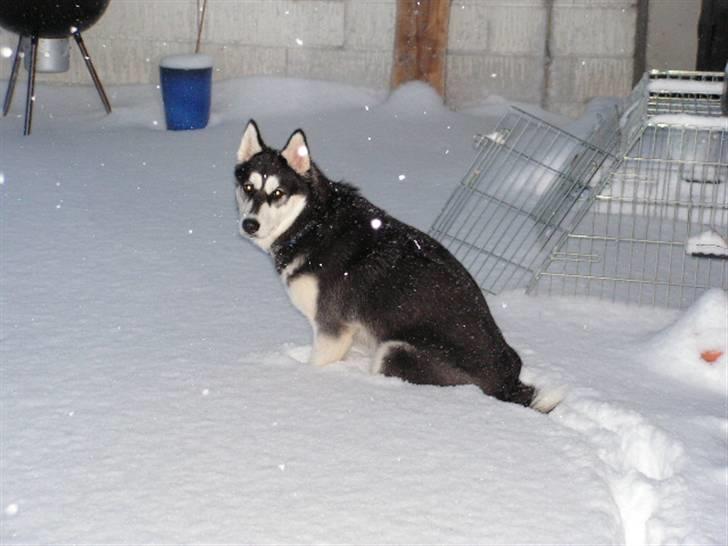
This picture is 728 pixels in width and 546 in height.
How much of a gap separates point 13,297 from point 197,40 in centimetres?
409

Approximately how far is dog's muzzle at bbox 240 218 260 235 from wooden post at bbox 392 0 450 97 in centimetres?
466

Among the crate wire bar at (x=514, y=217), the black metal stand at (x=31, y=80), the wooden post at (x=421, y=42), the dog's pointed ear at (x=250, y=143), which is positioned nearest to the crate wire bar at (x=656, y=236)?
the crate wire bar at (x=514, y=217)

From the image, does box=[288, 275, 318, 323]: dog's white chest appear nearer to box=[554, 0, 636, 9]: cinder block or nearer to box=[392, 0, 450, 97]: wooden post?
box=[392, 0, 450, 97]: wooden post

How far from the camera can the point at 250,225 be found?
424cm

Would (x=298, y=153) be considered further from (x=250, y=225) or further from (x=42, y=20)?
(x=42, y=20)

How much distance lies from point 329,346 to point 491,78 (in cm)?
491

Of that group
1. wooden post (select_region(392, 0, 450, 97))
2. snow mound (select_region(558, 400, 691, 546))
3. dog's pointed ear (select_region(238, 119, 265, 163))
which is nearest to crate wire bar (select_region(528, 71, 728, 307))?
snow mound (select_region(558, 400, 691, 546))

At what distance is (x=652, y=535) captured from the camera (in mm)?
3381

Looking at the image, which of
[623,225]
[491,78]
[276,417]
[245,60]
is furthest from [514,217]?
[245,60]

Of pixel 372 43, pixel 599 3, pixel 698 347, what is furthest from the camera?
pixel 372 43

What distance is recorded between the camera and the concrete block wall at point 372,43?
334 inches

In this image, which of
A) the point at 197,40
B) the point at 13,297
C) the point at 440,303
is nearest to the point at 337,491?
the point at 440,303

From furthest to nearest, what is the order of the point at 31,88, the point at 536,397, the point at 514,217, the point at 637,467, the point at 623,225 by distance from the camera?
1. the point at 31,88
2. the point at 623,225
3. the point at 514,217
4. the point at 536,397
5. the point at 637,467

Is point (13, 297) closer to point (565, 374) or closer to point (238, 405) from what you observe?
point (238, 405)
